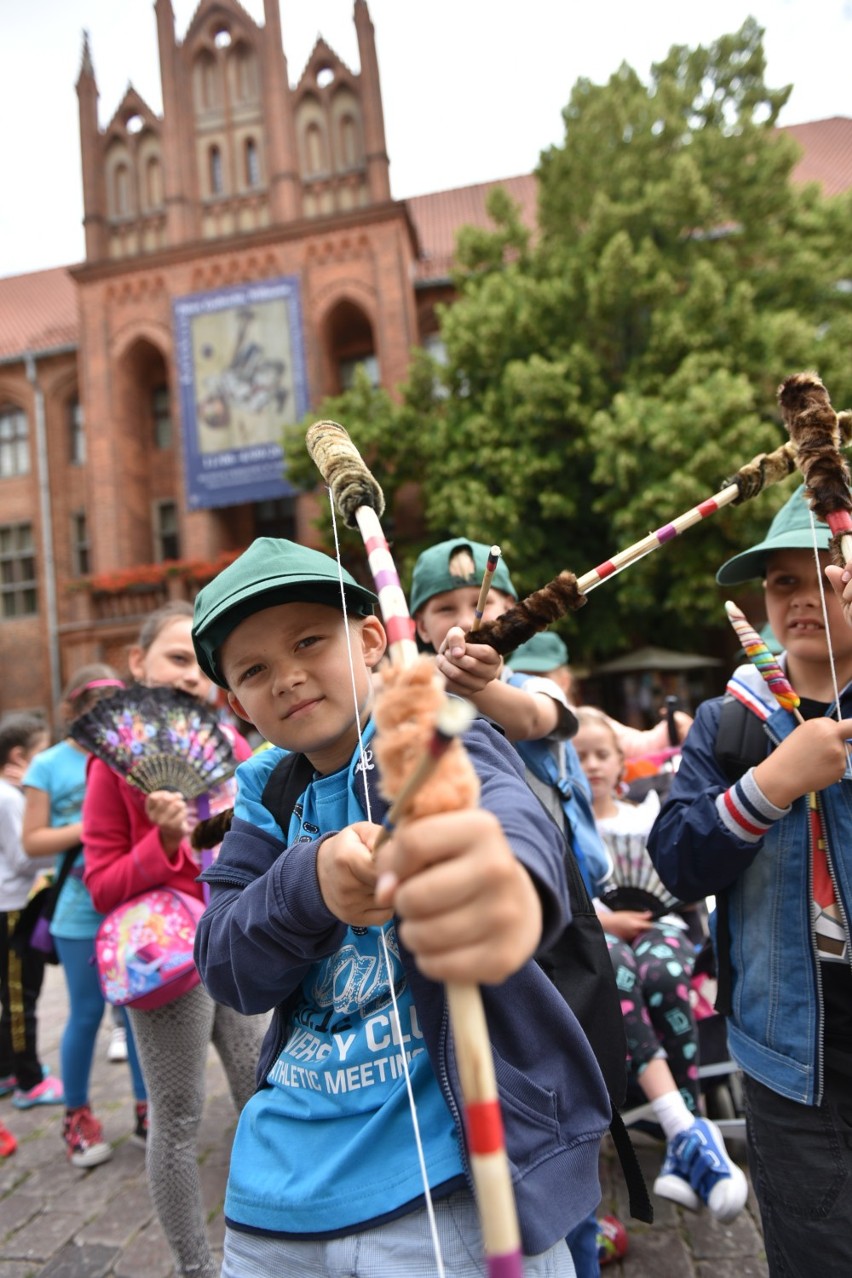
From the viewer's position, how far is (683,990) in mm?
3172

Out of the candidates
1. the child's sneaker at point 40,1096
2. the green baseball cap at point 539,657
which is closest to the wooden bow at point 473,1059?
the green baseball cap at point 539,657

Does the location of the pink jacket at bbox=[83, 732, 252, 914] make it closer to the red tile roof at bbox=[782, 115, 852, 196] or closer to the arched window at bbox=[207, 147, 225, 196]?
the arched window at bbox=[207, 147, 225, 196]

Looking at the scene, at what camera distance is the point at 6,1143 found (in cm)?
391

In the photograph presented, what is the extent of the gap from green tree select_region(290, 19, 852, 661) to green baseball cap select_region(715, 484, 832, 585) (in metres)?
10.9

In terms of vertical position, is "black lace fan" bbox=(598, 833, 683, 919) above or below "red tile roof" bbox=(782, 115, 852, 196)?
below

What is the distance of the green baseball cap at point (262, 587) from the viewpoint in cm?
139

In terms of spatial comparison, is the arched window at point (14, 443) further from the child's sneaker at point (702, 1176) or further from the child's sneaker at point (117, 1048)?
the child's sneaker at point (702, 1176)

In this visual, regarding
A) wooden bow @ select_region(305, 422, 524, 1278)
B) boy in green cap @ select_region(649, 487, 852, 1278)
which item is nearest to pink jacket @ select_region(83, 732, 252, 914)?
boy in green cap @ select_region(649, 487, 852, 1278)

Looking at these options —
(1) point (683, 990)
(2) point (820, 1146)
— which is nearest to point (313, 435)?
(2) point (820, 1146)

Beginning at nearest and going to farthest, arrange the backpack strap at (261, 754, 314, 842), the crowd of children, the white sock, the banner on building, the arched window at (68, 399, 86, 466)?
1. the crowd of children
2. the backpack strap at (261, 754, 314, 842)
3. the white sock
4. the banner on building
5. the arched window at (68, 399, 86, 466)

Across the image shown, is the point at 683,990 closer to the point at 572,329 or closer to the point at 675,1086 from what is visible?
the point at 675,1086

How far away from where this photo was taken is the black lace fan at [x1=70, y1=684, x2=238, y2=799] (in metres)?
2.70

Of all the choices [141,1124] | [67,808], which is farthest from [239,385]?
[141,1124]

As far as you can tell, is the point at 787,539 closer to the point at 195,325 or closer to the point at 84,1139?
the point at 84,1139
